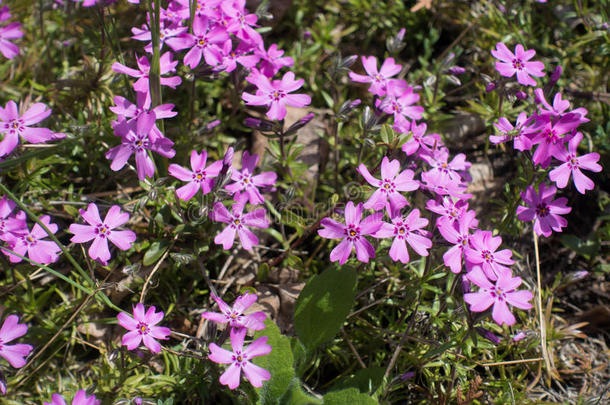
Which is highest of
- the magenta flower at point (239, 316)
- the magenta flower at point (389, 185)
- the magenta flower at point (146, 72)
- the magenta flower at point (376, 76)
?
the magenta flower at point (146, 72)

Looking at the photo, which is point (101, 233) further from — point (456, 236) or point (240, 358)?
point (456, 236)

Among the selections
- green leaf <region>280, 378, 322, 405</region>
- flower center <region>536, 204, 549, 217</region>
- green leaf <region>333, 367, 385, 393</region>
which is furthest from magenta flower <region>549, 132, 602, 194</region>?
green leaf <region>280, 378, 322, 405</region>

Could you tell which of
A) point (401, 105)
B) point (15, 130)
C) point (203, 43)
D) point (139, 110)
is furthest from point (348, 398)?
point (15, 130)

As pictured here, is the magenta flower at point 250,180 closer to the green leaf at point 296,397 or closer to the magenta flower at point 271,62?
the magenta flower at point 271,62

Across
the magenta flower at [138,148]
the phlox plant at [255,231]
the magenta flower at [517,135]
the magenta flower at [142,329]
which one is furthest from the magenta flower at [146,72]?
the magenta flower at [517,135]

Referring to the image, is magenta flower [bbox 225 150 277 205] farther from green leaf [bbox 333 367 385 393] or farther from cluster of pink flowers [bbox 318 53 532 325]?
green leaf [bbox 333 367 385 393]

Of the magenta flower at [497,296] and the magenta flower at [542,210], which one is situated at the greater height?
the magenta flower at [542,210]
